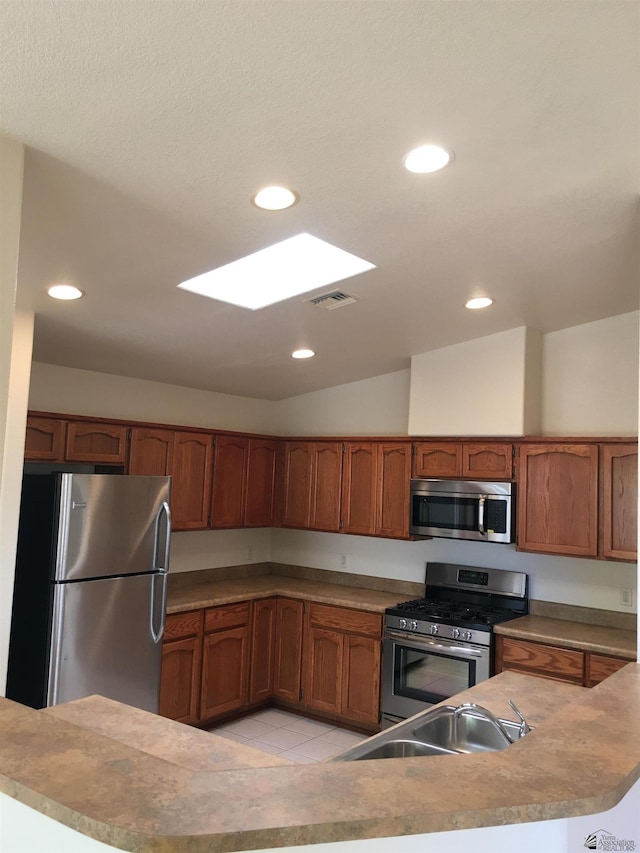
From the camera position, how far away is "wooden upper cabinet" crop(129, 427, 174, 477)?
13.6 ft

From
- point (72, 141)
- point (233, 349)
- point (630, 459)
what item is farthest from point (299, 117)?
point (630, 459)

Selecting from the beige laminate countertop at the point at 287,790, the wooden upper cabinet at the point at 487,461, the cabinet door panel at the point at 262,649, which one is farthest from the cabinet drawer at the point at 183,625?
the beige laminate countertop at the point at 287,790

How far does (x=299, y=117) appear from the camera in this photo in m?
1.76

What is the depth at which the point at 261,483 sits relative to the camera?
5.09 meters

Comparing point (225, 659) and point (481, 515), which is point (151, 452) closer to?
→ point (225, 659)

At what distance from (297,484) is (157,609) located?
5.45ft

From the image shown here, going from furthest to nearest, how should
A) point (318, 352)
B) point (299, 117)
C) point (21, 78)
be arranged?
1. point (318, 352)
2. point (299, 117)
3. point (21, 78)

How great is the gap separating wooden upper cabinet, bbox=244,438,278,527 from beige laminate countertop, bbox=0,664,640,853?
11.2 ft

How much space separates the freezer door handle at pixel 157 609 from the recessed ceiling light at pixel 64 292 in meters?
1.70

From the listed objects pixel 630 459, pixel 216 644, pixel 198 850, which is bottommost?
pixel 216 644

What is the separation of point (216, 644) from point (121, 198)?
3144 mm

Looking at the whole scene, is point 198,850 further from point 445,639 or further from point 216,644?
point 216,644

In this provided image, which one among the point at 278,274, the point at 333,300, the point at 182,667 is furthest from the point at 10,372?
the point at 182,667

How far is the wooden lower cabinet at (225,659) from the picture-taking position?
4285 mm
